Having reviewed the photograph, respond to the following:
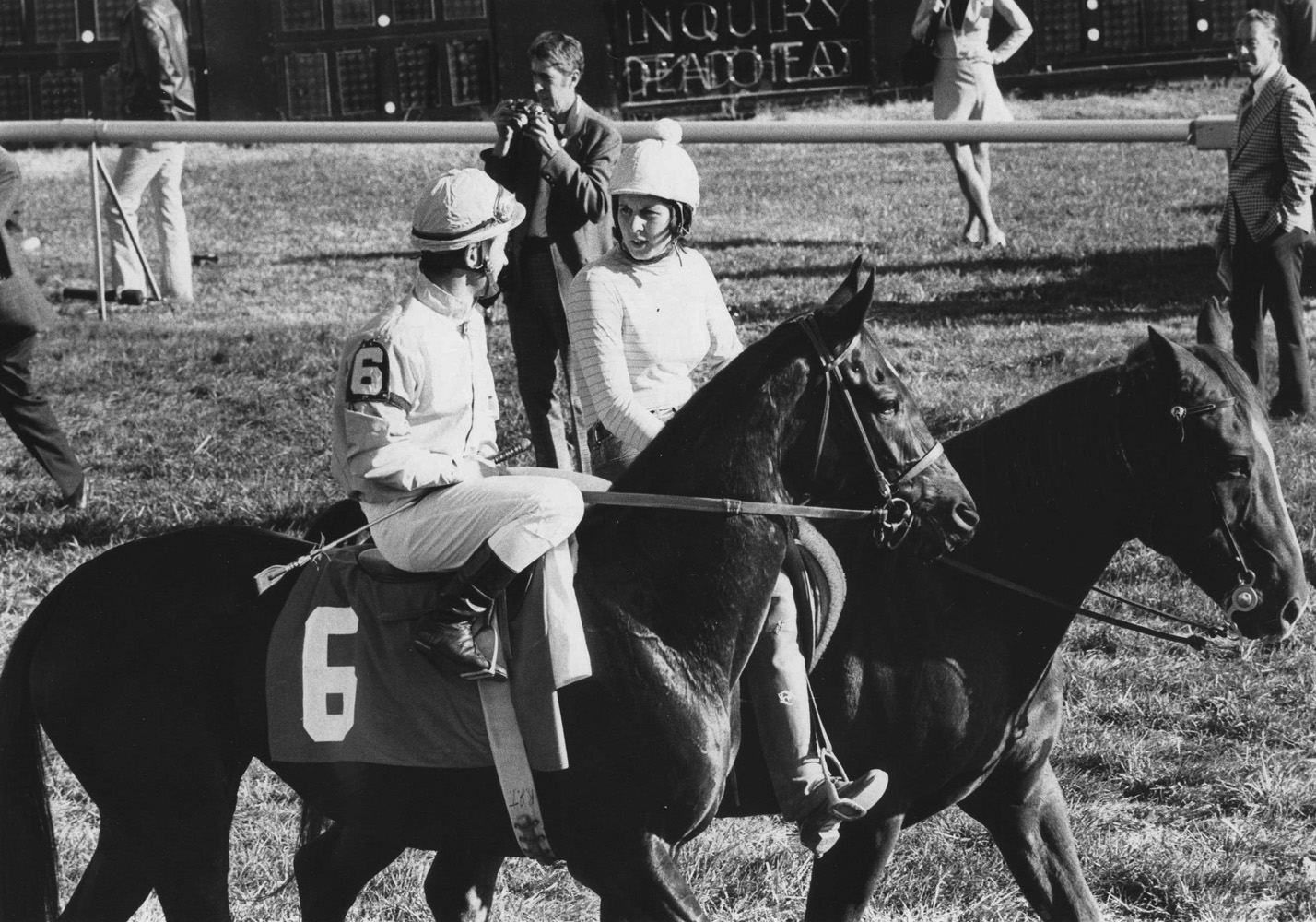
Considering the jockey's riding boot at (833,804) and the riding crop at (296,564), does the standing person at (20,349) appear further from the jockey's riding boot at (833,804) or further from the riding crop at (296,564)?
the jockey's riding boot at (833,804)

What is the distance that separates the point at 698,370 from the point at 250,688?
6.82 m

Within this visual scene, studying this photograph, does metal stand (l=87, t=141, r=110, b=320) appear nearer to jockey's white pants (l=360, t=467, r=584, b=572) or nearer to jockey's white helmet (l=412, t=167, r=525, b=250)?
jockey's white helmet (l=412, t=167, r=525, b=250)

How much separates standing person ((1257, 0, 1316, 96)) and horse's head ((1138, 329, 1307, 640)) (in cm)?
848

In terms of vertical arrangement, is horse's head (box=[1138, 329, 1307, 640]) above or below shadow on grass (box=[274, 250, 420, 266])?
below

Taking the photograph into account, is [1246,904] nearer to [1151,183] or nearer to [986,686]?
[986,686]

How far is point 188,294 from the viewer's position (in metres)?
13.6

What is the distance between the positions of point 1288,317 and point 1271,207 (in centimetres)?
65

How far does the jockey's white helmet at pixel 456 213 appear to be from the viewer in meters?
4.44

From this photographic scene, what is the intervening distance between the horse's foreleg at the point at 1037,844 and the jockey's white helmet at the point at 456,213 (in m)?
2.20

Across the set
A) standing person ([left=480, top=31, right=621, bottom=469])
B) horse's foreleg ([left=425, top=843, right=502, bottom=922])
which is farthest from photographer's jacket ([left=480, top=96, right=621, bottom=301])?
horse's foreleg ([left=425, top=843, right=502, bottom=922])

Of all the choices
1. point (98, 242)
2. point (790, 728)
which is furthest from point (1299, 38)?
point (790, 728)

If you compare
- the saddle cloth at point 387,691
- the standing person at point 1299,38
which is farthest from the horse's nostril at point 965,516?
the standing person at point 1299,38

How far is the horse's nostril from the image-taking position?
445cm

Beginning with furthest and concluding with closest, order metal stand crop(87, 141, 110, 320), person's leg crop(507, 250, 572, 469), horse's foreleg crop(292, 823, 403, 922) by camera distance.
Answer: metal stand crop(87, 141, 110, 320), person's leg crop(507, 250, 572, 469), horse's foreleg crop(292, 823, 403, 922)
